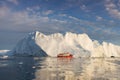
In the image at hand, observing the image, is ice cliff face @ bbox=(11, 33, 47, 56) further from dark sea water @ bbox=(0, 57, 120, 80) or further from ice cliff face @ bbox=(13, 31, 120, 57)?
dark sea water @ bbox=(0, 57, 120, 80)

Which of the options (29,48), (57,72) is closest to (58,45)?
(29,48)

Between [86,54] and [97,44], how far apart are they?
26.4 m

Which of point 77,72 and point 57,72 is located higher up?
point 57,72

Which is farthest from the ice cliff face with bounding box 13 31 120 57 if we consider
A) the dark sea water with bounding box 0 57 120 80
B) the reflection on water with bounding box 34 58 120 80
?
the reflection on water with bounding box 34 58 120 80

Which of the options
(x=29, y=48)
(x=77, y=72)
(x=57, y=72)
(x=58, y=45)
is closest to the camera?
(x=57, y=72)

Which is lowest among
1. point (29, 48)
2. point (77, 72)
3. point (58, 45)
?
point (77, 72)

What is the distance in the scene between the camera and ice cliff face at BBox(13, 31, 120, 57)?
541ft

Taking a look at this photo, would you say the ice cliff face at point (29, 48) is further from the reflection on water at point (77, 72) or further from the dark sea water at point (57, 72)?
the reflection on water at point (77, 72)

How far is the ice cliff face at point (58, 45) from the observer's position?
541ft

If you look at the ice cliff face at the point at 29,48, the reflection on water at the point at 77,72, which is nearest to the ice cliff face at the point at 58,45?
the ice cliff face at the point at 29,48

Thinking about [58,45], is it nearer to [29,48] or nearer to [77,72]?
[29,48]

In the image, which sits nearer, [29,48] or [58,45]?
[58,45]

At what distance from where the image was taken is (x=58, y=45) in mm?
168625

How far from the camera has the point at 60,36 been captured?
569 feet
